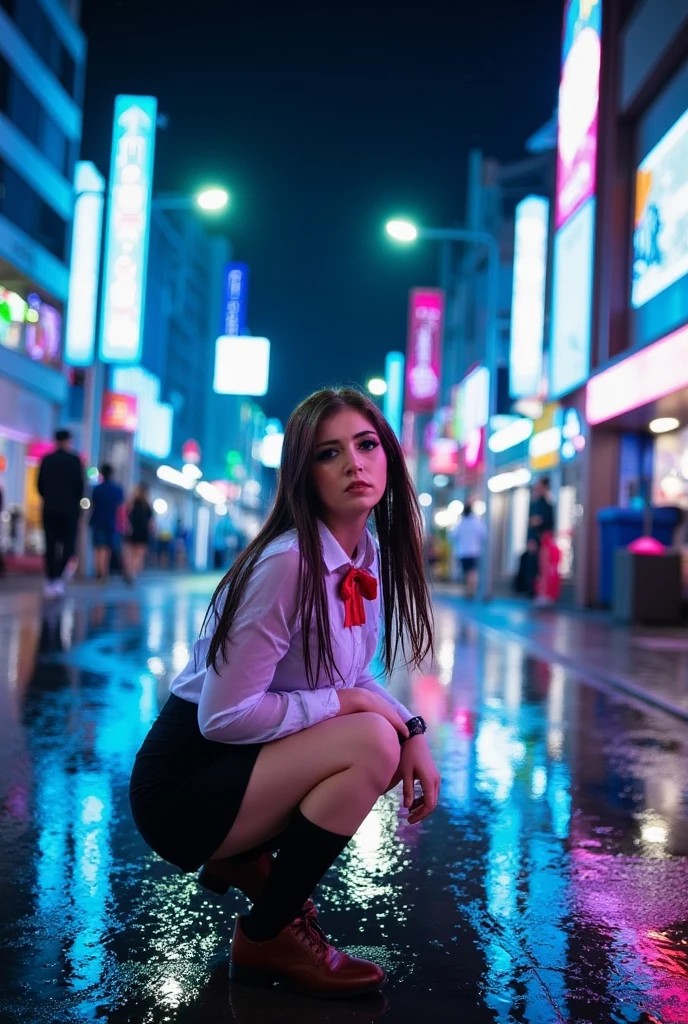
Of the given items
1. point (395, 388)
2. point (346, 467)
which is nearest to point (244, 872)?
point (346, 467)

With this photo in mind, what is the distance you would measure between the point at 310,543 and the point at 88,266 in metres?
25.0

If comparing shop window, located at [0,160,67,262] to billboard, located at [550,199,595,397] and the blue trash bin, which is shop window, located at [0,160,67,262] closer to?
billboard, located at [550,199,595,397]

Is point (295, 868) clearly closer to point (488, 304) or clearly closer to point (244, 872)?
point (244, 872)

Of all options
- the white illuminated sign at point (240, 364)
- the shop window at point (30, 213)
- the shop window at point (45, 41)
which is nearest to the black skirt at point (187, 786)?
the shop window at point (30, 213)

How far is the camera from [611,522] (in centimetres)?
1794

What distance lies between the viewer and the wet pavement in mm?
2502

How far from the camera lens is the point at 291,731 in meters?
2.51

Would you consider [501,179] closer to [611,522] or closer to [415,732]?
[611,522]

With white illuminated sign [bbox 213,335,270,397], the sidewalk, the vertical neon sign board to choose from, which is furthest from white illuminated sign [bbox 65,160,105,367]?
white illuminated sign [bbox 213,335,270,397]

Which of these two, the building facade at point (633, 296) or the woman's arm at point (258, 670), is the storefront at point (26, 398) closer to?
the building facade at point (633, 296)

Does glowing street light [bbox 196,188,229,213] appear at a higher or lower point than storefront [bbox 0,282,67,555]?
higher

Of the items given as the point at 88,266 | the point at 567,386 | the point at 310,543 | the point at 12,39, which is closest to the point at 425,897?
the point at 310,543

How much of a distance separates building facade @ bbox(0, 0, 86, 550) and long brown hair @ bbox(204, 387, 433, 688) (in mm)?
24106

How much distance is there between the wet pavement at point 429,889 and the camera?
2502mm
